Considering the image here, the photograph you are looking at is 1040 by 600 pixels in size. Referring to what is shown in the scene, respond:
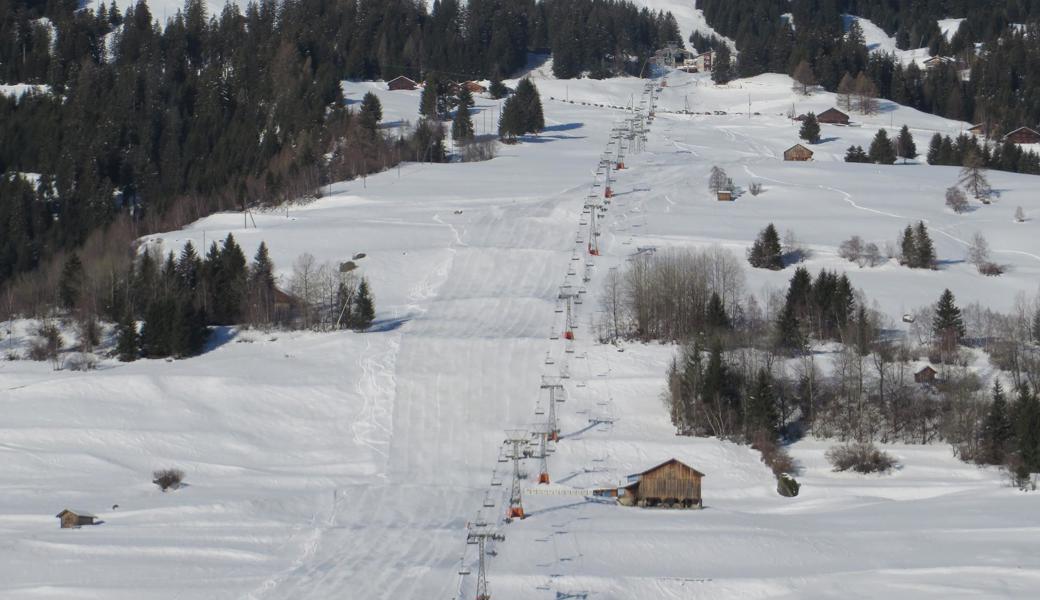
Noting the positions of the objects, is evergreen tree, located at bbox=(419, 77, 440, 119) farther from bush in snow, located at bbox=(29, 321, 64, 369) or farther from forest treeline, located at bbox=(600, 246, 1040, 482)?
bush in snow, located at bbox=(29, 321, 64, 369)

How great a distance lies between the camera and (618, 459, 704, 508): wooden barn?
4159 cm

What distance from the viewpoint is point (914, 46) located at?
134 m

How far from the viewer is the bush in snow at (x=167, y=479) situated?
41938mm

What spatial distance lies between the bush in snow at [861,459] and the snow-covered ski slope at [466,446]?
418mm

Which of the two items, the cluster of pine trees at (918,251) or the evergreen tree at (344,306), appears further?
the cluster of pine trees at (918,251)

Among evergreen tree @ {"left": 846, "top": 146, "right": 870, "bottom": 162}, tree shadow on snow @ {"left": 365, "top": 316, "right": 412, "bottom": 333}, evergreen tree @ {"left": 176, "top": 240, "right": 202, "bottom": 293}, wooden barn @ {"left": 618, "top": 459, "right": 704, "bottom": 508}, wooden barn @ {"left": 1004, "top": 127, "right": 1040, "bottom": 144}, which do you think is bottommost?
wooden barn @ {"left": 618, "top": 459, "right": 704, "bottom": 508}

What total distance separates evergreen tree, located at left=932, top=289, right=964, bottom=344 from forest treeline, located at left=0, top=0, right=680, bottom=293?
37.6 metres

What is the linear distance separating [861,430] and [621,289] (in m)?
13.6

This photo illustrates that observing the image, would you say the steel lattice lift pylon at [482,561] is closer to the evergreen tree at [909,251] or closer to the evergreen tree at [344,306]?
the evergreen tree at [344,306]

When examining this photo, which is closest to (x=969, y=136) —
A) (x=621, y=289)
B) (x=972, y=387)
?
(x=621, y=289)

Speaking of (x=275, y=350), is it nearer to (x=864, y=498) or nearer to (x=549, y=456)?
(x=549, y=456)

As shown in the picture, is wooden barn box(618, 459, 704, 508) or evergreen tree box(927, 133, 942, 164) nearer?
wooden barn box(618, 459, 704, 508)

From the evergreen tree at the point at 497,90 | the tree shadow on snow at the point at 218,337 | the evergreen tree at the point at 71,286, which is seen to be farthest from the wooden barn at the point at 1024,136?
the evergreen tree at the point at 71,286

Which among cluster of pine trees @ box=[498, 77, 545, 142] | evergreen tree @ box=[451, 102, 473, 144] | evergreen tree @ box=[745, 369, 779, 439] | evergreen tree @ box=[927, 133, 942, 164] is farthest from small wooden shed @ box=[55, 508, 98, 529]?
evergreen tree @ box=[927, 133, 942, 164]
